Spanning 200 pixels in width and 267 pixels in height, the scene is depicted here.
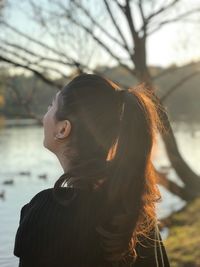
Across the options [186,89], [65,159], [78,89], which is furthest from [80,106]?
[186,89]

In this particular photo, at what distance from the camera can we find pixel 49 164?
21.2 metres

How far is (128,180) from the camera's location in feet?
4.96

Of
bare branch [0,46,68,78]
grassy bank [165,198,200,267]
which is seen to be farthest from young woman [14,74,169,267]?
bare branch [0,46,68,78]

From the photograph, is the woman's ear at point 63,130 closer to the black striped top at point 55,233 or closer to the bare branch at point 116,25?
the black striped top at point 55,233

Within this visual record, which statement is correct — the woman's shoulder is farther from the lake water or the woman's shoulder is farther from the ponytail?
the lake water

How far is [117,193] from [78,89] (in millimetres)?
295

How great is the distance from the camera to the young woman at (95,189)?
1.34 m

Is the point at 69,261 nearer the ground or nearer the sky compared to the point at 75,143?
nearer the ground

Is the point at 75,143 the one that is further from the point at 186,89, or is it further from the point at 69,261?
the point at 186,89

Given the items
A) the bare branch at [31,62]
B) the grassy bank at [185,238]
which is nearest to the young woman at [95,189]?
the grassy bank at [185,238]

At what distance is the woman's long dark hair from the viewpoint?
1.46 meters

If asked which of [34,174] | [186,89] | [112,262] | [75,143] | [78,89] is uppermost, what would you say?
[186,89]

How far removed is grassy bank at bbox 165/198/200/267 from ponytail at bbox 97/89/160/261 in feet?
15.0

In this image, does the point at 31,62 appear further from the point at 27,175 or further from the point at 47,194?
the point at 27,175
